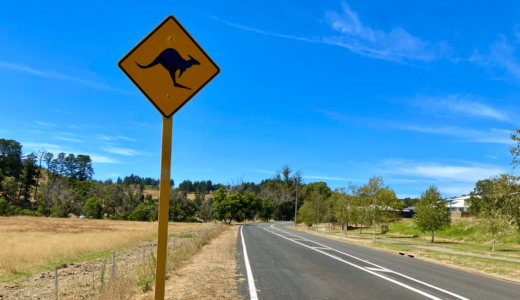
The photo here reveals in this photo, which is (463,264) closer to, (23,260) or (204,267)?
(204,267)

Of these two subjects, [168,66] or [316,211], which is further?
[316,211]

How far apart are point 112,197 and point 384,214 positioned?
80072mm

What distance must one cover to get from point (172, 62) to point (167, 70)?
9 cm

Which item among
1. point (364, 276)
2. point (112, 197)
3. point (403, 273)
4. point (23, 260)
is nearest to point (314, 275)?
point (364, 276)

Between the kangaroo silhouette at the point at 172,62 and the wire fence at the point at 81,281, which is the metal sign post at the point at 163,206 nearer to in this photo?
the kangaroo silhouette at the point at 172,62

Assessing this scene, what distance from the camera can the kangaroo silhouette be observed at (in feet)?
9.38

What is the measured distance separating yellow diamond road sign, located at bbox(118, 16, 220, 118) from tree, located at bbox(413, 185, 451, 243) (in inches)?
1657

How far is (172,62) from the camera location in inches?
114

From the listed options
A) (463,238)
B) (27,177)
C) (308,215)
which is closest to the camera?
(463,238)

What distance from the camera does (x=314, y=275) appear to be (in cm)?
1075

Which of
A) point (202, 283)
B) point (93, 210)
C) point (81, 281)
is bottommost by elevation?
point (93, 210)

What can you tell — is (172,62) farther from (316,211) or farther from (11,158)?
(11,158)

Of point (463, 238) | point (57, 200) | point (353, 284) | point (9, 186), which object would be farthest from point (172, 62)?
point (9, 186)

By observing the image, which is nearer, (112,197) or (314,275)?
(314,275)
